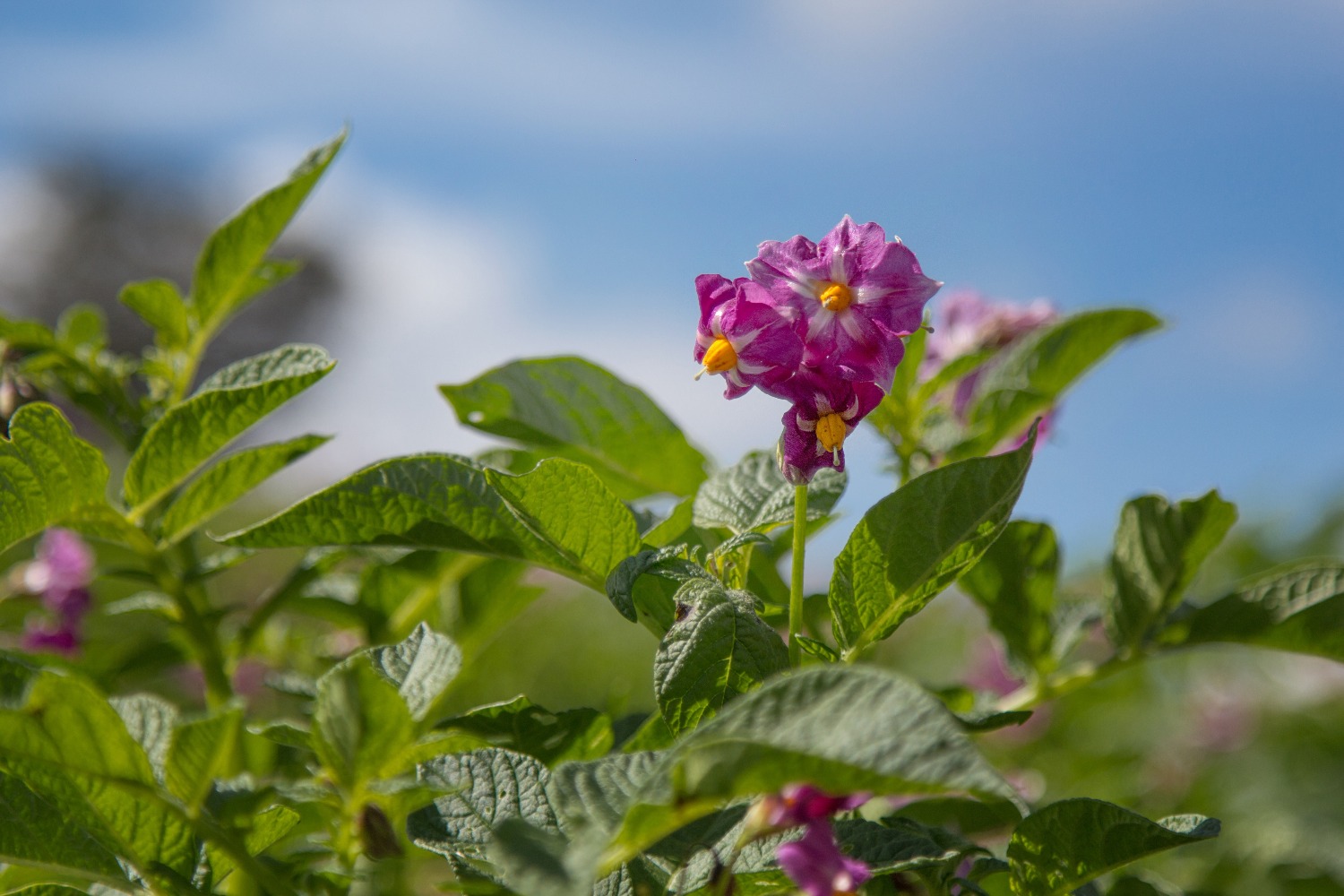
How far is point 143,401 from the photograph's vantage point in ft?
3.89

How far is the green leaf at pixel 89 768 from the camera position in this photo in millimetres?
599

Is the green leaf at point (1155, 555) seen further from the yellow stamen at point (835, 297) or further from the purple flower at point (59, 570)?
the purple flower at point (59, 570)

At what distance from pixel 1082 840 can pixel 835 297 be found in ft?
1.18

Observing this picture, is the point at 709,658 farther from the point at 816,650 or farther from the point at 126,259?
the point at 126,259

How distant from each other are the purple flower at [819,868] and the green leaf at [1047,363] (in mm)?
627

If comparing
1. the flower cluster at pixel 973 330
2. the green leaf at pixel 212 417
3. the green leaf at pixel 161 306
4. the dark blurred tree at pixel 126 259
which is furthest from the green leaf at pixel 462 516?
the dark blurred tree at pixel 126 259

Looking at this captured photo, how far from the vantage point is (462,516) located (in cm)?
81

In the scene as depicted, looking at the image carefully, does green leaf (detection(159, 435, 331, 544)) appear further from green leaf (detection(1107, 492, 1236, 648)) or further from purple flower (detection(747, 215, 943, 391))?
green leaf (detection(1107, 492, 1236, 648))

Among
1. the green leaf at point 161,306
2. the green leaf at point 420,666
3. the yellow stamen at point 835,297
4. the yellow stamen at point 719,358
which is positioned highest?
the green leaf at point 161,306

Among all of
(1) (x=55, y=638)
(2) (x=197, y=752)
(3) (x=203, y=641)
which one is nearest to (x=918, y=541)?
(2) (x=197, y=752)

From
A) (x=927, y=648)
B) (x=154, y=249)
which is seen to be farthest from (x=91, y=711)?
(x=154, y=249)

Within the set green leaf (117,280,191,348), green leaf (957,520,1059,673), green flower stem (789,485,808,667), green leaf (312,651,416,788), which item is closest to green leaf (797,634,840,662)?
green flower stem (789,485,808,667)

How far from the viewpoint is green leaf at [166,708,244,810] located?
0.60m

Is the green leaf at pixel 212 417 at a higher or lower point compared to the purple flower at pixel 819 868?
higher
